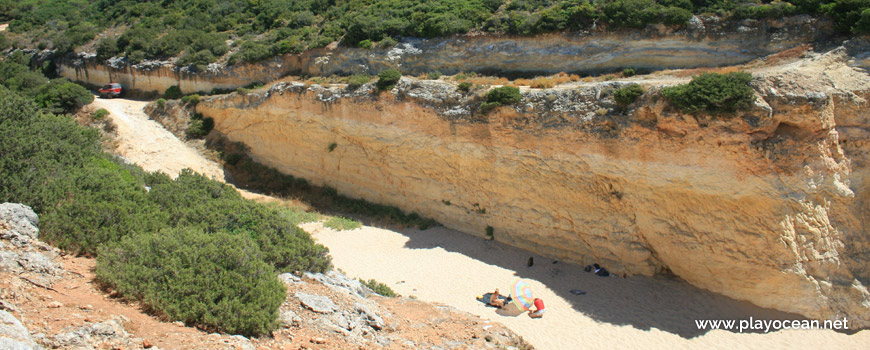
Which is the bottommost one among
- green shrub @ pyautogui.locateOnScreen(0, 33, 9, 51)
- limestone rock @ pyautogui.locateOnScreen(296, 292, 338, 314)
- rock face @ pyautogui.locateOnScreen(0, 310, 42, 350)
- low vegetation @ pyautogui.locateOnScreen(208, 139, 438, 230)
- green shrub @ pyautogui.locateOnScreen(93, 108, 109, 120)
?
low vegetation @ pyautogui.locateOnScreen(208, 139, 438, 230)

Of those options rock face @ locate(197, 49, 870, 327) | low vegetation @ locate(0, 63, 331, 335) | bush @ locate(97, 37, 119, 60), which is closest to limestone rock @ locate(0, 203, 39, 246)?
low vegetation @ locate(0, 63, 331, 335)

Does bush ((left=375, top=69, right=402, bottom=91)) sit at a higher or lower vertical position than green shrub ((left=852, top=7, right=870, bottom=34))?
lower

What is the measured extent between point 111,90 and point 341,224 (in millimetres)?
19624

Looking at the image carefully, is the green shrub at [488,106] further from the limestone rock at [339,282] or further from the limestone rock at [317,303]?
the limestone rock at [317,303]

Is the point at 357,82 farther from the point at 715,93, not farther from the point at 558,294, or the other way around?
the point at 715,93

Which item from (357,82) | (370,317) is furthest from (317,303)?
(357,82)

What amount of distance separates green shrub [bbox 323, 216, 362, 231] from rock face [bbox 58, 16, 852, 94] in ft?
28.2

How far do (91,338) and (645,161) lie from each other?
13.8 m

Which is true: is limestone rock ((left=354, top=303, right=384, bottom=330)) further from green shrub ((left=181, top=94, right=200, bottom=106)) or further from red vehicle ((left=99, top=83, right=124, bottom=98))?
red vehicle ((left=99, top=83, right=124, bottom=98))

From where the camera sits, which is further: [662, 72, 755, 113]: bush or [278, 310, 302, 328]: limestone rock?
[662, 72, 755, 113]: bush

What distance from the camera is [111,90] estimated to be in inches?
1231

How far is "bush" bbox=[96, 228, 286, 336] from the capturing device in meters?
8.78

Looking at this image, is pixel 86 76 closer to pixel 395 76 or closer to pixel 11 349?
pixel 395 76

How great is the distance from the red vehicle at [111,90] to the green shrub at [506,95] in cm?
2436
